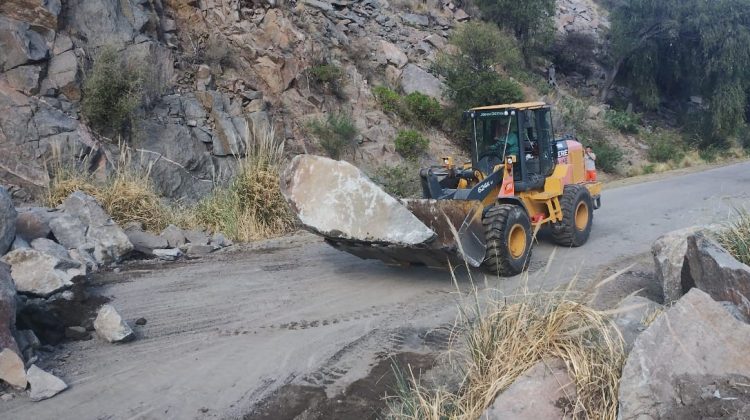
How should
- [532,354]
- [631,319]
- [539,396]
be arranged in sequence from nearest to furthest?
[539,396], [532,354], [631,319]

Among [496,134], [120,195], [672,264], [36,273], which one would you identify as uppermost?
[496,134]

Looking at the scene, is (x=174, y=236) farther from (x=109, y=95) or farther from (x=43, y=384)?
(x=43, y=384)

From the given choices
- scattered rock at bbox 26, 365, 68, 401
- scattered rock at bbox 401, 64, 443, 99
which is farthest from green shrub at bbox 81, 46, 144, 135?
scattered rock at bbox 401, 64, 443, 99

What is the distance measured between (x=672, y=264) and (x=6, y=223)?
6.77 m

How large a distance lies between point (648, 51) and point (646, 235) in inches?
861

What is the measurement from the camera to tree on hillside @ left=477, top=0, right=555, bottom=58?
2683 centimetres

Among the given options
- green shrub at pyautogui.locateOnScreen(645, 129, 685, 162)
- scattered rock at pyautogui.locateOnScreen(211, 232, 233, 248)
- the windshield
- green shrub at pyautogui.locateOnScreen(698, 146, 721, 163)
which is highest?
the windshield

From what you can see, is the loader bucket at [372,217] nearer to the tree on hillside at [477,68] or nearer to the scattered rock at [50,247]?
the scattered rock at [50,247]

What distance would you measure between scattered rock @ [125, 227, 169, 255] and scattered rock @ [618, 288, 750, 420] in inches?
277

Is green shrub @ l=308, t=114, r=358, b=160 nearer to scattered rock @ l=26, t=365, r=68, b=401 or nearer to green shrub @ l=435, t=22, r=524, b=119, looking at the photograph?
green shrub @ l=435, t=22, r=524, b=119

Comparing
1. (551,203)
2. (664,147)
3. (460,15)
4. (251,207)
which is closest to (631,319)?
(551,203)

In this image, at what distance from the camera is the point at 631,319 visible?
Result: 14.6 ft

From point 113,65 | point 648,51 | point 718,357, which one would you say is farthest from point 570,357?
point 648,51

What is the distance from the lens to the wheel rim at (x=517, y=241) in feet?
25.2
